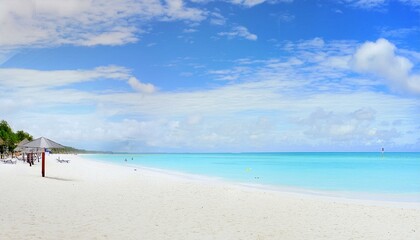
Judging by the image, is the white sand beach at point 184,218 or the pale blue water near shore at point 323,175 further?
the pale blue water near shore at point 323,175

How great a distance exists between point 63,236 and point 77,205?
4.63 m

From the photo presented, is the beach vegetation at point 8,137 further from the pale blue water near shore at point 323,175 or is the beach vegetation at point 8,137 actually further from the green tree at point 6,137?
the pale blue water near shore at point 323,175

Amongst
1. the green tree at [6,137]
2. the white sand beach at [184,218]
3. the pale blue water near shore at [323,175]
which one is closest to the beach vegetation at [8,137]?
the green tree at [6,137]

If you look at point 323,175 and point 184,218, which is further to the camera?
point 323,175

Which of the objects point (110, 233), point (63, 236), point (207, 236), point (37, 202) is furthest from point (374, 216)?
point (37, 202)

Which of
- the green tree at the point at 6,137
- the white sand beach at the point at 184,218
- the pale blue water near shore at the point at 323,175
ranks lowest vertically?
the pale blue water near shore at the point at 323,175

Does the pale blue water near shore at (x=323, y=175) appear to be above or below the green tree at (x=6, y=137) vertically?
below

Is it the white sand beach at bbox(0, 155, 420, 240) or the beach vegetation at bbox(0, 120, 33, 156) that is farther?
the beach vegetation at bbox(0, 120, 33, 156)

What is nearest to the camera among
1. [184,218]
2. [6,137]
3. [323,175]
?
[184,218]

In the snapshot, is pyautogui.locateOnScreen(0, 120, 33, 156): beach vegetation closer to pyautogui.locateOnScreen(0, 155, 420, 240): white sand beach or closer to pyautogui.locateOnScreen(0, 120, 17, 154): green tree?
pyautogui.locateOnScreen(0, 120, 17, 154): green tree

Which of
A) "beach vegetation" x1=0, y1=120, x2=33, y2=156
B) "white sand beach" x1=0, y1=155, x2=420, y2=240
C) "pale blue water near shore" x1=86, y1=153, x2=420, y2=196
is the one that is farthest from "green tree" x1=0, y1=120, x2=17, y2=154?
"white sand beach" x1=0, y1=155, x2=420, y2=240

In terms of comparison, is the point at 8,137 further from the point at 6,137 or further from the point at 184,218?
the point at 184,218

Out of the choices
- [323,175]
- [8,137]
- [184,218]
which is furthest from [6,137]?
[184,218]

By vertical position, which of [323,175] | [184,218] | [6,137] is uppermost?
[6,137]
